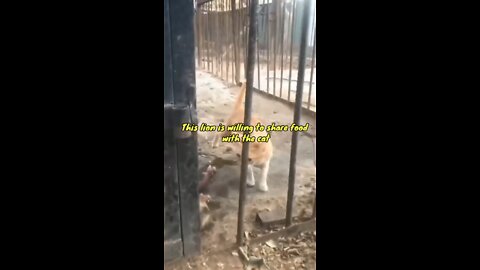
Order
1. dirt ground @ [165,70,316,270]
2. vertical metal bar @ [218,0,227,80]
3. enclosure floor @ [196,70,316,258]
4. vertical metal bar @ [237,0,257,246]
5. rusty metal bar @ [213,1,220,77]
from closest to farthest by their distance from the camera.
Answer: vertical metal bar @ [237,0,257,246], dirt ground @ [165,70,316,270], enclosure floor @ [196,70,316,258], vertical metal bar @ [218,0,227,80], rusty metal bar @ [213,1,220,77]

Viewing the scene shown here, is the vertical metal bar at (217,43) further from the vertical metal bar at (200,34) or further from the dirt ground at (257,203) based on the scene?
the dirt ground at (257,203)

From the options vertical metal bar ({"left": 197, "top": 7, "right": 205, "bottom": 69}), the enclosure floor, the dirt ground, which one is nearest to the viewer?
the dirt ground

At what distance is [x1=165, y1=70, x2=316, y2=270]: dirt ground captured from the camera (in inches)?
53.7

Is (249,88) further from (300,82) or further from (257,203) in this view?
(257,203)

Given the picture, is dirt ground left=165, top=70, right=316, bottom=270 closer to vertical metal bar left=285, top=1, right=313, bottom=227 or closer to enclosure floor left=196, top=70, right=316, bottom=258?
enclosure floor left=196, top=70, right=316, bottom=258

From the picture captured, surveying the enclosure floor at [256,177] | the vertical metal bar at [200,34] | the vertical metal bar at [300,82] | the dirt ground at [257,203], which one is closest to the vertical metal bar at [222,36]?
the vertical metal bar at [200,34]

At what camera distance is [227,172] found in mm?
2238

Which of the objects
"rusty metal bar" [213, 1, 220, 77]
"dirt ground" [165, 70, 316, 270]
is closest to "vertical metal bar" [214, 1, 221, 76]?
"rusty metal bar" [213, 1, 220, 77]

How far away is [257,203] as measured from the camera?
1.82 metres

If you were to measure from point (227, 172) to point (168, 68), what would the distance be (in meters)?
1.30

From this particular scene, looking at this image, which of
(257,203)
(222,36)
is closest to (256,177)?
(257,203)

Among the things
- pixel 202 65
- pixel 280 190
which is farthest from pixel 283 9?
pixel 280 190

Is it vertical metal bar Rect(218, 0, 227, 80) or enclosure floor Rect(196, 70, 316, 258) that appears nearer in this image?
enclosure floor Rect(196, 70, 316, 258)

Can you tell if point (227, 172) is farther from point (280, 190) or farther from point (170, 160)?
point (170, 160)
